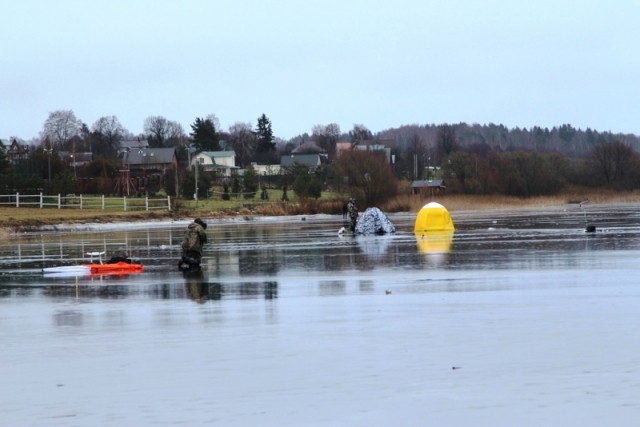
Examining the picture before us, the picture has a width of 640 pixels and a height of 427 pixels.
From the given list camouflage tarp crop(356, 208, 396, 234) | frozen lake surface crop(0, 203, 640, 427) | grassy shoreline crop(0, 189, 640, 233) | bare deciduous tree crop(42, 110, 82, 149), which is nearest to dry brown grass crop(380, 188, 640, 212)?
grassy shoreline crop(0, 189, 640, 233)

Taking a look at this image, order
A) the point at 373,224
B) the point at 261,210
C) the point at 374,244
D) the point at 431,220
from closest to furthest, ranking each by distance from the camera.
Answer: the point at 374,244 < the point at 373,224 < the point at 431,220 < the point at 261,210

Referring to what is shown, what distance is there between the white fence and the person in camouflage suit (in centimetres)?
4614

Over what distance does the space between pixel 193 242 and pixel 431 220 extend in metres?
19.0

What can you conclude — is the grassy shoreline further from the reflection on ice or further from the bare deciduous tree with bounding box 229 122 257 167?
the bare deciduous tree with bounding box 229 122 257 167

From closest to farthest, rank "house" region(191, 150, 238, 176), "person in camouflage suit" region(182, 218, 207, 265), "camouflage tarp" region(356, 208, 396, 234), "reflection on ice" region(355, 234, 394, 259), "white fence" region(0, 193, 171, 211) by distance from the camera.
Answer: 1. "person in camouflage suit" region(182, 218, 207, 265)
2. "reflection on ice" region(355, 234, 394, 259)
3. "camouflage tarp" region(356, 208, 396, 234)
4. "white fence" region(0, 193, 171, 211)
5. "house" region(191, 150, 238, 176)

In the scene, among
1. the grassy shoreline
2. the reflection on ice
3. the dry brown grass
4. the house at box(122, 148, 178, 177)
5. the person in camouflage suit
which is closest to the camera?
the person in camouflage suit

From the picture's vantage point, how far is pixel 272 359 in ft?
37.2

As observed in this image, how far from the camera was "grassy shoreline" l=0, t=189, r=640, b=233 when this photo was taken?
59000 mm

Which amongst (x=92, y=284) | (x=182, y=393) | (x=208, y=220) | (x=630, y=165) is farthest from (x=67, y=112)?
(x=182, y=393)

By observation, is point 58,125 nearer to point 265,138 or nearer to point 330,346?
point 265,138

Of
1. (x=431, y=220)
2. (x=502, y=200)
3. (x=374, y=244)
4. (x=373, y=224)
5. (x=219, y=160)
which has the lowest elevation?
(x=374, y=244)

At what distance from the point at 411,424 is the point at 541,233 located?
30483mm

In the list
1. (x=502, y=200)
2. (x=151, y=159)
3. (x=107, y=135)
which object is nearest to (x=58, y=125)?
(x=107, y=135)

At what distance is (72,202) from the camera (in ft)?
240
